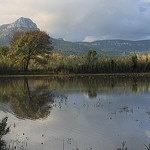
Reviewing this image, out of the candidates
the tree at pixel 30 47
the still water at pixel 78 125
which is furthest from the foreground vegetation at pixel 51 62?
the still water at pixel 78 125

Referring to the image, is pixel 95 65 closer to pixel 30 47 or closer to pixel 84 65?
pixel 84 65

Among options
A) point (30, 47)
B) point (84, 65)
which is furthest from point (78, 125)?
point (30, 47)

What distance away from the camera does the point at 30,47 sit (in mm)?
48219

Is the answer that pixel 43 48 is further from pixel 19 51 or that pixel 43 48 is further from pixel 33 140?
pixel 33 140

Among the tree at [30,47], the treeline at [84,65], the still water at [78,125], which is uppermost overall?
the tree at [30,47]

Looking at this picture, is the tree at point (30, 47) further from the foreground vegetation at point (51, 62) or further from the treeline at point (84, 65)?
the treeline at point (84, 65)

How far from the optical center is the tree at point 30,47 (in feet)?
155

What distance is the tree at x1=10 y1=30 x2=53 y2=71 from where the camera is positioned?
47.2 meters

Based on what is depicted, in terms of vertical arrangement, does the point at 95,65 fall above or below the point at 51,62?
below

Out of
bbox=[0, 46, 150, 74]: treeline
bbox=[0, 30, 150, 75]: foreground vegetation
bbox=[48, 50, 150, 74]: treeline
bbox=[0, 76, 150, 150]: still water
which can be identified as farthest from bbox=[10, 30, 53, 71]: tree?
bbox=[0, 76, 150, 150]: still water

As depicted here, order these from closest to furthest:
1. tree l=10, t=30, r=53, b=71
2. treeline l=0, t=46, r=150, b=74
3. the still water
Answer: the still water < treeline l=0, t=46, r=150, b=74 < tree l=10, t=30, r=53, b=71

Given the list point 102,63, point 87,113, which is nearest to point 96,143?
point 87,113

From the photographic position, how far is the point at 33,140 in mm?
8625

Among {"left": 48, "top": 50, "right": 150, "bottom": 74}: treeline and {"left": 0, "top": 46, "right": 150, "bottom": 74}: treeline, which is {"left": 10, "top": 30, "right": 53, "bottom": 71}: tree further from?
{"left": 48, "top": 50, "right": 150, "bottom": 74}: treeline
